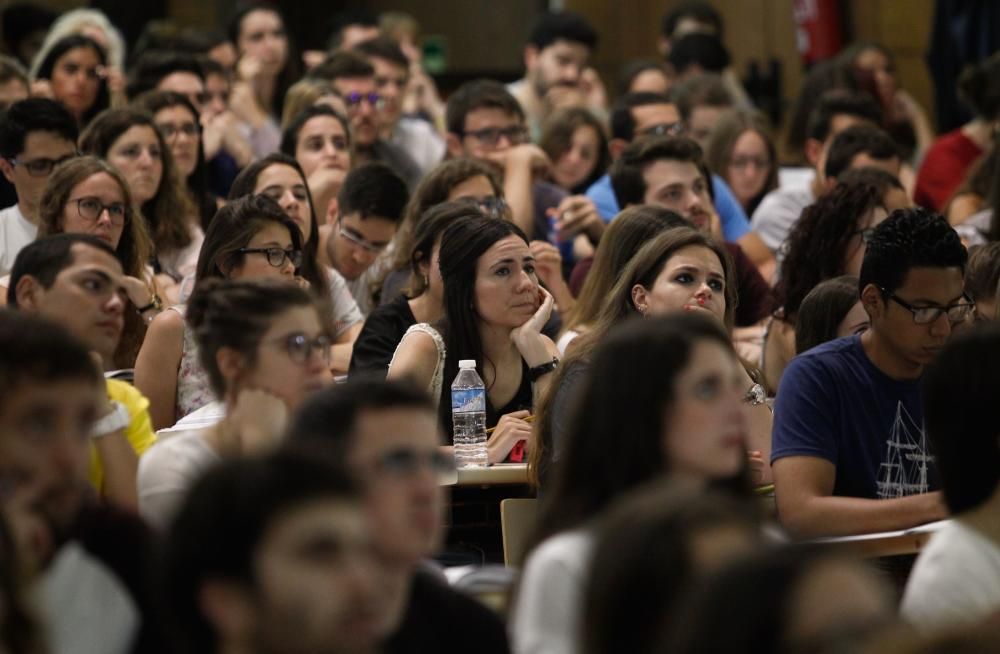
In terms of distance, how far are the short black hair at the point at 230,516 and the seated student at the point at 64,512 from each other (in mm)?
385

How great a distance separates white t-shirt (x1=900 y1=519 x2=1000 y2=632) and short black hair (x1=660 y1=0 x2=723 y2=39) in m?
8.27

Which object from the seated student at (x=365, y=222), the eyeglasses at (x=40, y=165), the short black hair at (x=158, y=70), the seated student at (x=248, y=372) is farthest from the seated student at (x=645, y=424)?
the short black hair at (x=158, y=70)

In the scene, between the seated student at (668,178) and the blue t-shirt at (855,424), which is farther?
the seated student at (668,178)

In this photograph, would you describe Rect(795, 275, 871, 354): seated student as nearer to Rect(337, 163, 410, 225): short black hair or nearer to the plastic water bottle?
the plastic water bottle

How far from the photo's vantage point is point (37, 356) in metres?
2.85

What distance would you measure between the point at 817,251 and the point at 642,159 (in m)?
1.25

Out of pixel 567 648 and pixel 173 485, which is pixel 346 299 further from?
pixel 567 648

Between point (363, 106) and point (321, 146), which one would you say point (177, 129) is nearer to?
point (321, 146)

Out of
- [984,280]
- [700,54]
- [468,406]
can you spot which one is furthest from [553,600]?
[700,54]

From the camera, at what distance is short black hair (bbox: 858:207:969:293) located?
4246 millimetres

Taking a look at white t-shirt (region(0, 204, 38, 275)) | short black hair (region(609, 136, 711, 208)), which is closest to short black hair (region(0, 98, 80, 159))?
white t-shirt (region(0, 204, 38, 275))

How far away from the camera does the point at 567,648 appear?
2.61 meters

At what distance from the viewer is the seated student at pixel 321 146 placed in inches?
283

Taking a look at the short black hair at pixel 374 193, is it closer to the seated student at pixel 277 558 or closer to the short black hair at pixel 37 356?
the short black hair at pixel 37 356
